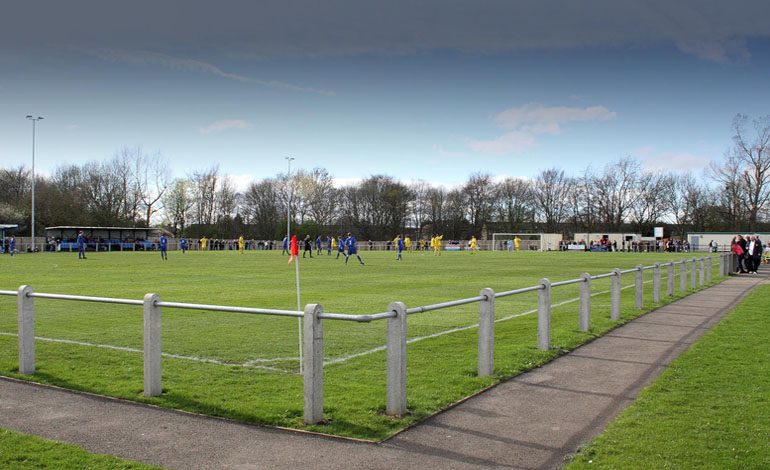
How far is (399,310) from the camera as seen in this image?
19.1 ft

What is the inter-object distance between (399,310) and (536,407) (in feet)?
5.70

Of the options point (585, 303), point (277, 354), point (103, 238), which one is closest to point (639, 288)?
point (585, 303)

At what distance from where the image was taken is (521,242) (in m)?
90.9

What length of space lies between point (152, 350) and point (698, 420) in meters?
5.22

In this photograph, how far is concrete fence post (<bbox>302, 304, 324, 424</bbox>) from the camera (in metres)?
5.51

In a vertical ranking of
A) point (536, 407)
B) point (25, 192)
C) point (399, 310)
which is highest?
point (25, 192)

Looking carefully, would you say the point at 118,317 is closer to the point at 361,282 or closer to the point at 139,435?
the point at 139,435

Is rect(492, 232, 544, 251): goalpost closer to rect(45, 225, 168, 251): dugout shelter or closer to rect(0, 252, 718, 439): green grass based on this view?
rect(45, 225, 168, 251): dugout shelter

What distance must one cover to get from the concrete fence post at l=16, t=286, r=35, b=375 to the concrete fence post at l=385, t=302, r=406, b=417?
447 centimetres

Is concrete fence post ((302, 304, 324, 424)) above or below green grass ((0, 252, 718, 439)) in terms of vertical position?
above

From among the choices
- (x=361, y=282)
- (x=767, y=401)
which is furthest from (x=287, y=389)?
(x=361, y=282)

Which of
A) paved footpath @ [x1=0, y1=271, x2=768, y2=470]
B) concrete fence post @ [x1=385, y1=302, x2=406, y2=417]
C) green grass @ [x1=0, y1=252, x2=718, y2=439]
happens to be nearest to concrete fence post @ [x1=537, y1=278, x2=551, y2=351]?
green grass @ [x1=0, y1=252, x2=718, y2=439]

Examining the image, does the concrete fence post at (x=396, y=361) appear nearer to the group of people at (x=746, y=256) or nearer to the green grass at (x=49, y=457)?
the green grass at (x=49, y=457)

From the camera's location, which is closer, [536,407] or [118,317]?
[536,407]
